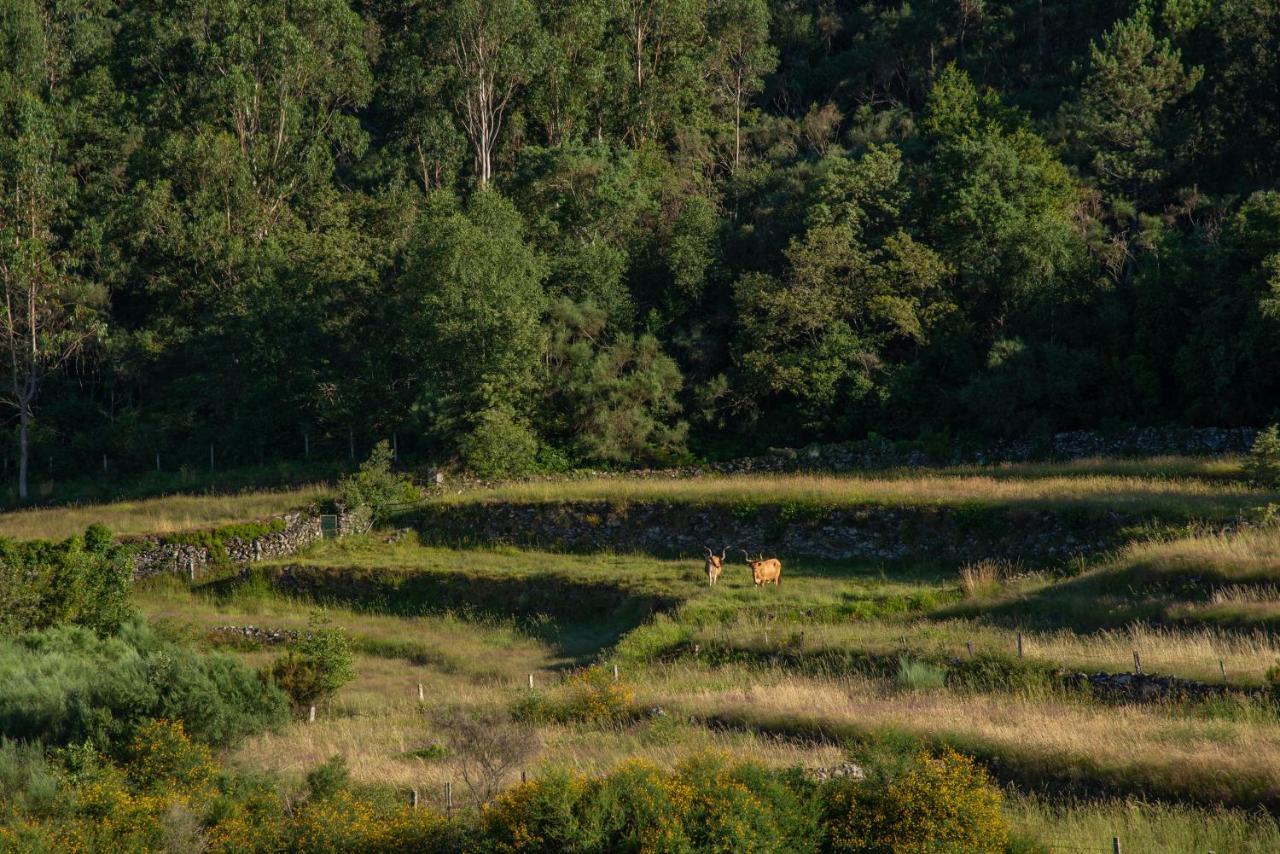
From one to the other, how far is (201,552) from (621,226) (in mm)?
31257

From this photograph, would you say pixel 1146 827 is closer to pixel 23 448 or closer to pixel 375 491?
pixel 375 491

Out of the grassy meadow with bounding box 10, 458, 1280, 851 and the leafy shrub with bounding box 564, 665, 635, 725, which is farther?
the leafy shrub with bounding box 564, 665, 635, 725

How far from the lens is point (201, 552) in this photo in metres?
39.6

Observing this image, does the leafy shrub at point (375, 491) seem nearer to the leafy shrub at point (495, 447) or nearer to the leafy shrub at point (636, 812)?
the leafy shrub at point (495, 447)

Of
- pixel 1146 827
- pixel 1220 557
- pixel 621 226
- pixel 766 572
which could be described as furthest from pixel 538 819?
pixel 621 226

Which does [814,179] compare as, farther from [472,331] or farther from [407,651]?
[407,651]

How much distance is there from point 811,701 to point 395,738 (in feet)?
23.7

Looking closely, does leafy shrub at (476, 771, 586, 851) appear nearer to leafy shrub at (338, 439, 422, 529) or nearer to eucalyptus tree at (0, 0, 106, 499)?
leafy shrub at (338, 439, 422, 529)

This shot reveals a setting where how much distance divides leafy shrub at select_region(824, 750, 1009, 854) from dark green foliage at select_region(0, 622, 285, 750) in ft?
38.4

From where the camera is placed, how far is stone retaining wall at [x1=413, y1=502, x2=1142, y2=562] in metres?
32.5

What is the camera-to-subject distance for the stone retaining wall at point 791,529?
3253cm

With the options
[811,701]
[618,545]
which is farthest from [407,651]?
[811,701]

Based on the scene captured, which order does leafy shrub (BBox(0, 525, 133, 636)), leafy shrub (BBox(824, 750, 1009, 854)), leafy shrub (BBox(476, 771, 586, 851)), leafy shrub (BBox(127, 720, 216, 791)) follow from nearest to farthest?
leafy shrub (BBox(824, 750, 1009, 854)), leafy shrub (BBox(476, 771, 586, 851)), leafy shrub (BBox(127, 720, 216, 791)), leafy shrub (BBox(0, 525, 133, 636))

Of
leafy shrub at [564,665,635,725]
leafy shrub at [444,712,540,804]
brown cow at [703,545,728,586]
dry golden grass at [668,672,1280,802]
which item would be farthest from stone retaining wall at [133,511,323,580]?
dry golden grass at [668,672,1280,802]
